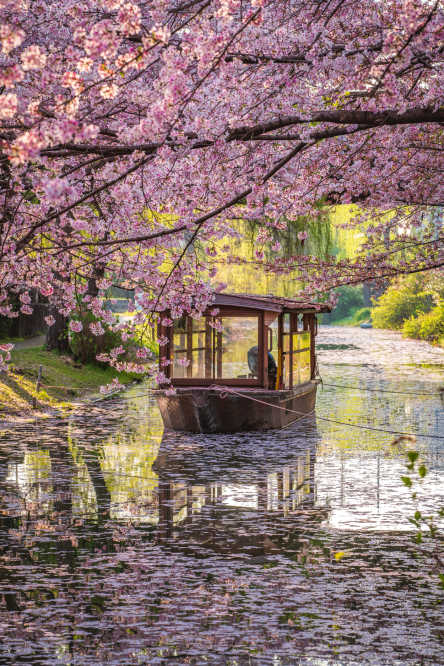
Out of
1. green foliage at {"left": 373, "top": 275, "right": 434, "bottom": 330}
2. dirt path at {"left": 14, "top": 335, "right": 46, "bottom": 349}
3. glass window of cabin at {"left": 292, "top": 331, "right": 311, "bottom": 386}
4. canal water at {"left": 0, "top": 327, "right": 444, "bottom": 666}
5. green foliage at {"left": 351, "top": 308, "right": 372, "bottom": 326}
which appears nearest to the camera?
canal water at {"left": 0, "top": 327, "right": 444, "bottom": 666}

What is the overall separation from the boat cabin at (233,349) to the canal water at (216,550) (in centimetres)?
171

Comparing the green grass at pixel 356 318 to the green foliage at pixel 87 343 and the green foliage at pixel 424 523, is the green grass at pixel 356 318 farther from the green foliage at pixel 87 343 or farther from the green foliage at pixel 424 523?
the green foliage at pixel 424 523

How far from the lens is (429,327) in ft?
182

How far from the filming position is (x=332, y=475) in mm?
14805

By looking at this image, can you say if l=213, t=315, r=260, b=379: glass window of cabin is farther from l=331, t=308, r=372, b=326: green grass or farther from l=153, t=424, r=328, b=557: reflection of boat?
l=331, t=308, r=372, b=326: green grass

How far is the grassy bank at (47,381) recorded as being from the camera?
2331 centimetres

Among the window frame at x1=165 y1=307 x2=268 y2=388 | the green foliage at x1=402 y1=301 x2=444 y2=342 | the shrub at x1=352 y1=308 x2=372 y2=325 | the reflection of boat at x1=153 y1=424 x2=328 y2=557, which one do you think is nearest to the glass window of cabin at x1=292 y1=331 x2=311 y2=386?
the window frame at x1=165 y1=307 x2=268 y2=388

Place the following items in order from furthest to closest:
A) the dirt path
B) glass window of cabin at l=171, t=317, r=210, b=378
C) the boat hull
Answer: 1. the dirt path
2. glass window of cabin at l=171, t=317, r=210, b=378
3. the boat hull

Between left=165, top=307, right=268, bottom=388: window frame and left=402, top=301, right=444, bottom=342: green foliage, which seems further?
left=402, top=301, right=444, bottom=342: green foliage

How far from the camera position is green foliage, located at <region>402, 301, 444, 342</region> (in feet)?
173

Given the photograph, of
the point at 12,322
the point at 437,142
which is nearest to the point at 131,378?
the point at 12,322

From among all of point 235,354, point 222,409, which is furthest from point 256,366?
point 222,409

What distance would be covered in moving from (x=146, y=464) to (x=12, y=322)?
22750 millimetres

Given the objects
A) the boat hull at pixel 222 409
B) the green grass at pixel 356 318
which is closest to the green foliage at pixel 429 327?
the boat hull at pixel 222 409
